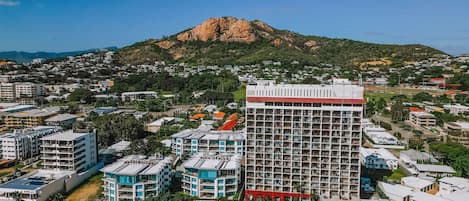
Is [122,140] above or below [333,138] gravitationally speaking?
below

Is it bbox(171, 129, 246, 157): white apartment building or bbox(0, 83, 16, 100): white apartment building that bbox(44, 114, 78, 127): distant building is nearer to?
bbox(171, 129, 246, 157): white apartment building

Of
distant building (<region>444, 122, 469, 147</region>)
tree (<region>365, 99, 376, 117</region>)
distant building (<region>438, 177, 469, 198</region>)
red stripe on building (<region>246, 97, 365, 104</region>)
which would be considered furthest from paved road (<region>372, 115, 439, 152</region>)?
red stripe on building (<region>246, 97, 365, 104</region>)

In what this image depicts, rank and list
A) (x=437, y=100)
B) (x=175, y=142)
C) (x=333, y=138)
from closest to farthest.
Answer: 1. (x=333, y=138)
2. (x=175, y=142)
3. (x=437, y=100)

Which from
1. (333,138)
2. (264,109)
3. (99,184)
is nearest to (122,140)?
(99,184)

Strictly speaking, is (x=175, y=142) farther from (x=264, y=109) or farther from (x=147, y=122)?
(x=147, y=122)

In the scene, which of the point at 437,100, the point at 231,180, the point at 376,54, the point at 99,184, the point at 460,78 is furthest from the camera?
the point at 376,54

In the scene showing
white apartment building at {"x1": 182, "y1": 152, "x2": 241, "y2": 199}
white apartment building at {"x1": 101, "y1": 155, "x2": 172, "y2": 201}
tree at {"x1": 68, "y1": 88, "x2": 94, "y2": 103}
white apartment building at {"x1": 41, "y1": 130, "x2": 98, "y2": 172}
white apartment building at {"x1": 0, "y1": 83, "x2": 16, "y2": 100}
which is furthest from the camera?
A: white apartment building at {"x1": 0, "y1": 83, "x2": 16, "y2": 100}

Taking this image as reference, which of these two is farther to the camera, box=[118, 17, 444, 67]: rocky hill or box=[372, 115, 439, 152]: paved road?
box=[118, 17, 444, 67]: rocky hill
